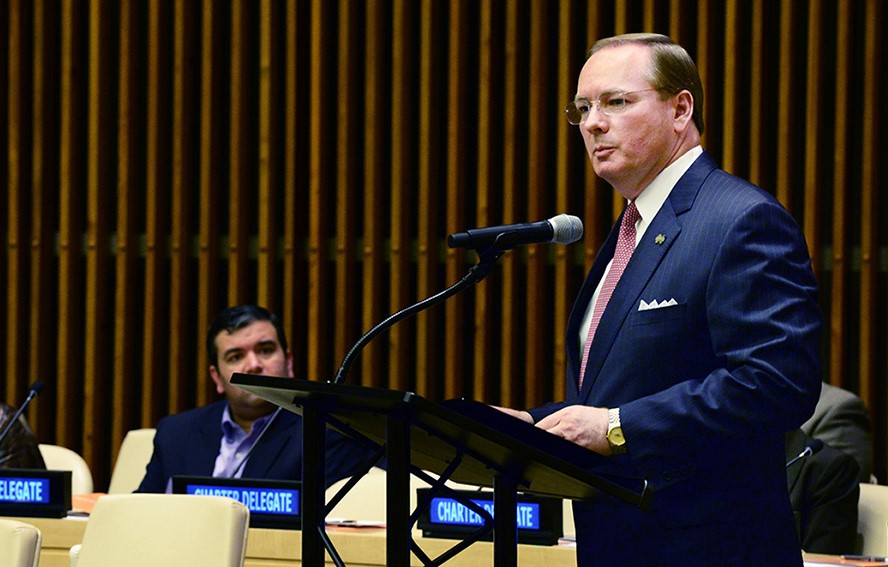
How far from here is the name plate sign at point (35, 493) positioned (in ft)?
12.2

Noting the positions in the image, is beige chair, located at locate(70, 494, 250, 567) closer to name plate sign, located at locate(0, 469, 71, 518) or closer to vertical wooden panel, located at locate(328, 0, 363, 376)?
name plate sign, located at locate(0, 469, 71, 518)

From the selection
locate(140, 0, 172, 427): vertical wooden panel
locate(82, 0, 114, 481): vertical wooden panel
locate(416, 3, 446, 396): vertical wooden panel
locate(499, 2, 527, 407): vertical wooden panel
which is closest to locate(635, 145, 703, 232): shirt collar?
locate(499, 2, 527, 407): vertical wooden panel

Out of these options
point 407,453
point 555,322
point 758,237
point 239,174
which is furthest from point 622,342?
point 239,174

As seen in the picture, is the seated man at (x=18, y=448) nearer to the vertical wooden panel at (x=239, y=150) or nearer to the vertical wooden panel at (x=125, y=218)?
the vertical wooden panel at (x=125, y=218)

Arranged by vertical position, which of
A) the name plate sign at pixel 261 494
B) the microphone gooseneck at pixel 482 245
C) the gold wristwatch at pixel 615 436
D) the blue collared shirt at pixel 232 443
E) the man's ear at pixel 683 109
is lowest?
the blue collared shirt at pixel 232 443

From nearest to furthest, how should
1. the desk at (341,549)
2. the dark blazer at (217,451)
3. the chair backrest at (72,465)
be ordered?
the desk at (341,549) < the dark blazer at (217,451) < the chair backrest at (72,465)

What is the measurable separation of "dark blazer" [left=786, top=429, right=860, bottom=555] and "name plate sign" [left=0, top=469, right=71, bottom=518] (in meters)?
1.99

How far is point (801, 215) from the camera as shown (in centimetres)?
540

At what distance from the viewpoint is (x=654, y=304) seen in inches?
77.7

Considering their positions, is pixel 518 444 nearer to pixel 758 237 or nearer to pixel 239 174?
pixel 758 237

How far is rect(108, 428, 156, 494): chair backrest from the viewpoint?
4.80m

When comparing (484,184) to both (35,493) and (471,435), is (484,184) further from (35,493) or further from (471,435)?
(471,435)

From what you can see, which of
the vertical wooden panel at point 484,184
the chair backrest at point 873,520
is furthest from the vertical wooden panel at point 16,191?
the chair backrest at point 873,520

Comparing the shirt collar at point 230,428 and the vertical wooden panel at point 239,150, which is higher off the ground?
the vertical wooden panel at point 239,150
